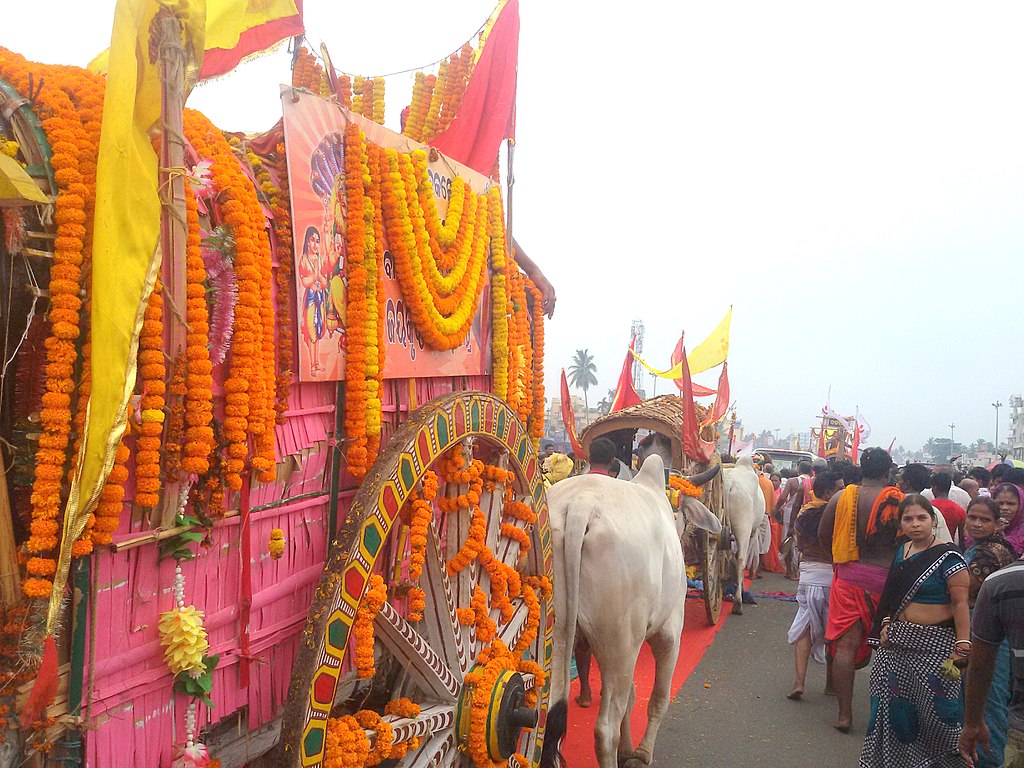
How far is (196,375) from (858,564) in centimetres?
458

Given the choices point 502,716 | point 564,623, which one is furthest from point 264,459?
point 564,623

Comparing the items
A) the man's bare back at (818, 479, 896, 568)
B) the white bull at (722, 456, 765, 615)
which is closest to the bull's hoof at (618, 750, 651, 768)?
the man's bare back at (818, 479, 896, 568)

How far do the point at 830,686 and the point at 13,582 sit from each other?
5.74 m

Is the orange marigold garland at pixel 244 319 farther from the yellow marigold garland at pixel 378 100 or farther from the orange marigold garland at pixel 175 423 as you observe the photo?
the yellow marigold garland at pixel 378 100

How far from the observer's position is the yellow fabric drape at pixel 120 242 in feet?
4.47

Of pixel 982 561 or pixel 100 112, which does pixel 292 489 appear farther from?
pixel 982 561

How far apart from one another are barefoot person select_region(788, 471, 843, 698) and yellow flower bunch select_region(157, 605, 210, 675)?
15.7 ft

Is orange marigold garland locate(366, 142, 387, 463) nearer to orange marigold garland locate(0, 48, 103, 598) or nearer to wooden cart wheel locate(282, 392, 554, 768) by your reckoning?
wooden cart wheel locate(282, 392, 554, 768)

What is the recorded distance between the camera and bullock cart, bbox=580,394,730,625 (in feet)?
22.9

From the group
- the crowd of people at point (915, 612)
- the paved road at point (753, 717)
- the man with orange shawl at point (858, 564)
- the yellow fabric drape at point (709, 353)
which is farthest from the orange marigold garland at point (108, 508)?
the yellow fabric drape at point (709, 353)

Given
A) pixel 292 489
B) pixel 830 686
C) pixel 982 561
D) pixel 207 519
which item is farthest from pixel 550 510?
pixel 830 686

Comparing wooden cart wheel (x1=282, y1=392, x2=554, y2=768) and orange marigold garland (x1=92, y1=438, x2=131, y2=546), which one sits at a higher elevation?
orange marigold garland (x1=92, y1=438, x2=131, y2=546)

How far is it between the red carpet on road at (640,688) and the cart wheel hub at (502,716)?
1.77 metres

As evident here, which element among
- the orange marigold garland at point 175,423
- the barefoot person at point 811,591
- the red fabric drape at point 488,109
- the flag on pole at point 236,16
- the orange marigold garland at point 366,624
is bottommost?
the barefoot person at point 811,591
